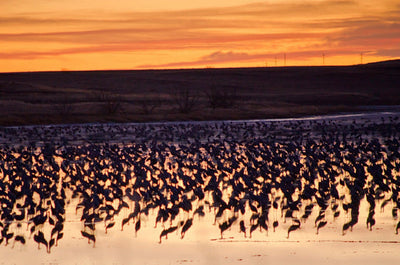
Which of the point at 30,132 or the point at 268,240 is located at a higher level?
the point at 30,132

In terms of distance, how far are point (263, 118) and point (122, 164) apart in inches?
1320

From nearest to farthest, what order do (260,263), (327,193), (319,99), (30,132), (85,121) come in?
(260,263)
(327,193)
(30,132)
(85,121)
(319,99)

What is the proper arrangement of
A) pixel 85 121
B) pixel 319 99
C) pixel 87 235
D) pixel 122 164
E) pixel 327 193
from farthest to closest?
pixel 319 99 < pixel 85 121 < pixel 122 164 < pixel 327 193 < pixel 87 235

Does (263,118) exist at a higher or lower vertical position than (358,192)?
higher

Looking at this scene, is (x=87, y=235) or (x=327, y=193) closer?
(x=87, y=235)

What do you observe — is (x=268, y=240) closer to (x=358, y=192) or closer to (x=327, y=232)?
(x=327, y=232)

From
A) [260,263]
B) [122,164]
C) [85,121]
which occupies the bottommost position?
[260,263]

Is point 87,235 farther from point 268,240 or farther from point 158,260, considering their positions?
point 268,240

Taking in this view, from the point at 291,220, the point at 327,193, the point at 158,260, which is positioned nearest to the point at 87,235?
the point at 158,260

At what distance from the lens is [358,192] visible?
527 inches

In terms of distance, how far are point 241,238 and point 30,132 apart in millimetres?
26781

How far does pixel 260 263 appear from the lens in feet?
29.5

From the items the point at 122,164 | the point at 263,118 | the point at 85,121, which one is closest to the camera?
the point at 122,164

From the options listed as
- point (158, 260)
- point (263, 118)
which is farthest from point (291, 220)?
point (263, 118)
